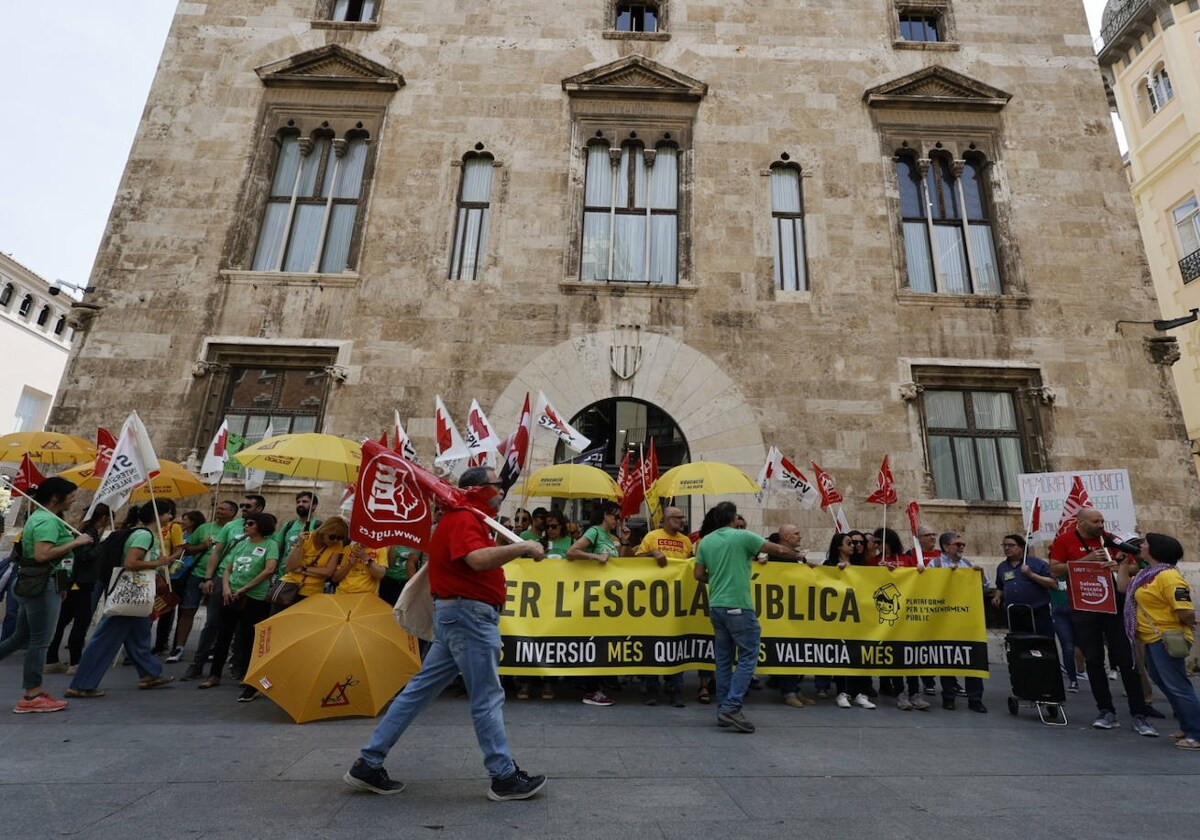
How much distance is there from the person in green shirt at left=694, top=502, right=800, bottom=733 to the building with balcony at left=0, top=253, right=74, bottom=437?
1802 inches

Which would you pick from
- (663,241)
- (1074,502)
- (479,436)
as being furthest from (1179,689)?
(663,241)

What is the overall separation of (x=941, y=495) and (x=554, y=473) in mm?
7321

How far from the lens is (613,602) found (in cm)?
683

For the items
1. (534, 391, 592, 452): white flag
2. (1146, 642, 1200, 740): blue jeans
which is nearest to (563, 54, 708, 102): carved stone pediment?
(534, 391, 592, 452): white flag

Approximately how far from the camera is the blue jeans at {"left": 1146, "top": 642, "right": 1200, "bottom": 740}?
5.67 meters

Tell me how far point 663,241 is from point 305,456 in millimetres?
8545

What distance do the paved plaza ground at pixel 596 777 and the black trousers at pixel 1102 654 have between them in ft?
1.17

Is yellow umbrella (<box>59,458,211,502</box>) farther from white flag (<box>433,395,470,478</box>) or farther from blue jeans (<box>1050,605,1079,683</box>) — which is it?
blue jeans (<box>1050,605,1079,683</box>)

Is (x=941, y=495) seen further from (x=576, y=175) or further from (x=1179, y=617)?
(x=576, y=175)

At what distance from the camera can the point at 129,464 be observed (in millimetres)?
6445

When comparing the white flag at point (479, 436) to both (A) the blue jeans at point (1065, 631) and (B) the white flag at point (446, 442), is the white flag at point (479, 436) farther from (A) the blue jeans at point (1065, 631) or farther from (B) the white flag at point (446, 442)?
(A) the blue jeans at point (1065, 631)

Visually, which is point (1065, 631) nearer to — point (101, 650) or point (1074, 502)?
point (1074, 502)

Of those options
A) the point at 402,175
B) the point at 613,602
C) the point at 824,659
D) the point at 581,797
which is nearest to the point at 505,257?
the point at 402,175

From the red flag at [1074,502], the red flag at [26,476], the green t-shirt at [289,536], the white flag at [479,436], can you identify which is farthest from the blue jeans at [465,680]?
the red flag at [26,476]
